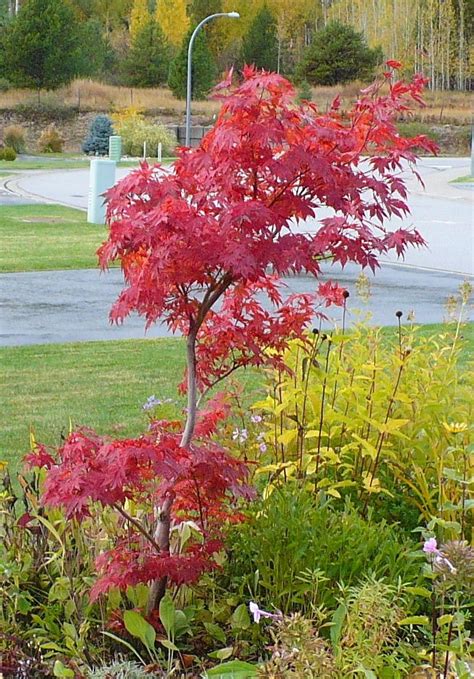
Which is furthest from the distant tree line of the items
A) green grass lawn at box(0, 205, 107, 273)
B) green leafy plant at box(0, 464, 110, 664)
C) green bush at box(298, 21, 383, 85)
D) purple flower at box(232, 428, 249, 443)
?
green leafy plant at box(0, 464, 110, 664)

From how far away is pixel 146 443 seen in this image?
9.60 feet

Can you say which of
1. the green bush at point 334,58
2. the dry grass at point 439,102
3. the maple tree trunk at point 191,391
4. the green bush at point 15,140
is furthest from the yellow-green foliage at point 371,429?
the green bush at point 334,58

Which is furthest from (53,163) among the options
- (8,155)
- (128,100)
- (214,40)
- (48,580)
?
(48,580)

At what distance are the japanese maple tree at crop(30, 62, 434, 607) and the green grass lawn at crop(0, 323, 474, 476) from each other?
7.06 ft

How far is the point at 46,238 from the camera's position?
619 inches

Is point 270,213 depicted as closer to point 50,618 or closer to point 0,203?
point 50,618

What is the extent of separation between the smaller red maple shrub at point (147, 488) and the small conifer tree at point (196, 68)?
1731 inches

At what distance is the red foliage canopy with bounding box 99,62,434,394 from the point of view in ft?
9.27

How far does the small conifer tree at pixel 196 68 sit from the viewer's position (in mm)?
46250

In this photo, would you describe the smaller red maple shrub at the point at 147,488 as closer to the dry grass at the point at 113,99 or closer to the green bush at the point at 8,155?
the green bush at the point at 8,155

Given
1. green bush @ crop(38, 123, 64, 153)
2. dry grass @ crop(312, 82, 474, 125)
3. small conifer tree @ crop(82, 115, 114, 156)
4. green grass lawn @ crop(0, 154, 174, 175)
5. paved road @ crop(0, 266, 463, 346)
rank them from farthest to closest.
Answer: dry grass @ crop(312, 82, 474, 125), green bush @ crop(38, 123, 64, 153), small conifer tree @ crop(82, 115, 114, 156), green grass lawn @ crop(0, 154, 174, 175), paved road @ crop(0, 266, 463, 346)

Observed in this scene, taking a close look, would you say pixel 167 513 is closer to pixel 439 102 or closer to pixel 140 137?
pixel 140 137

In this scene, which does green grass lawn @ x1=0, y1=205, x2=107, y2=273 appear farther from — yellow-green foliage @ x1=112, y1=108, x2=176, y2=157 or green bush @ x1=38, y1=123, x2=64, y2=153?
green bush @ x1=38, y1=123, x2=64, y2=153

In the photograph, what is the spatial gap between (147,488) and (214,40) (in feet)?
157
